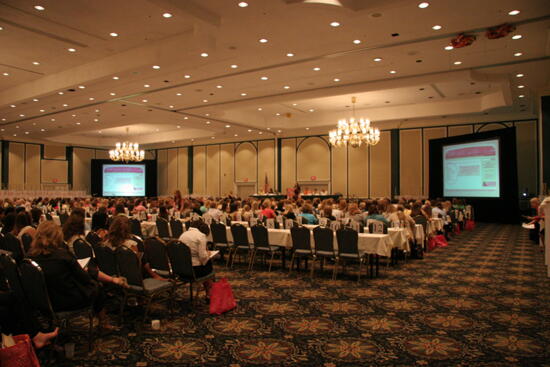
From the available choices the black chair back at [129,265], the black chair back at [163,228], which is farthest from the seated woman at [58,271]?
the black chair back at [163,228]

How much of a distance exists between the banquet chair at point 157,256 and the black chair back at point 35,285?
1.50 metres

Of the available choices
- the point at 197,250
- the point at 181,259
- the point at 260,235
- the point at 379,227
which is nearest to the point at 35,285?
the point at 181,259

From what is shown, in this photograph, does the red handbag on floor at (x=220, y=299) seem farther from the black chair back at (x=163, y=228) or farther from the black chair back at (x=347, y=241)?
the black chair back at (x=163, y=228)

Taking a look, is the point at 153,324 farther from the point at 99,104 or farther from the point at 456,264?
the point at 99,104

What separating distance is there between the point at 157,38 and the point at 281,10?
11.4 feet

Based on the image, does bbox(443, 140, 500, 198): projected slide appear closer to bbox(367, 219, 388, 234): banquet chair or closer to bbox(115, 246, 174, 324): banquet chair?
bbox(367, 219, 388, 234): banquet chair

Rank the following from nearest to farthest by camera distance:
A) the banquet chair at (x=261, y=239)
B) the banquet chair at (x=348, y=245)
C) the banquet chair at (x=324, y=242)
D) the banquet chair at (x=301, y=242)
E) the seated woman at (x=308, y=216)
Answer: the banquet chair at (x=348, y=245) → the banquet chair at (x=324, y=242) → the banquet chair at (x=301, y=242) → the banquet chair at (x=261, y=239) → the seated woman at (x=308, y=216)

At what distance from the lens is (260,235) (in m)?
7.21

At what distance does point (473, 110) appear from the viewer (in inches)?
609

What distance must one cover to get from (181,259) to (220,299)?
0.67 meters

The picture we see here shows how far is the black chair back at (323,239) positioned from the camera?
659 cm

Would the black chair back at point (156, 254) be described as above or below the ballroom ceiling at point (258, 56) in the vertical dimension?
Answer: below

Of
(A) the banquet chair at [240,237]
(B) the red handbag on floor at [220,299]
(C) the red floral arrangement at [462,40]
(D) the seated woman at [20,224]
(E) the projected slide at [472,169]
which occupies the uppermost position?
(C) the red floral arrangement at [462,40]

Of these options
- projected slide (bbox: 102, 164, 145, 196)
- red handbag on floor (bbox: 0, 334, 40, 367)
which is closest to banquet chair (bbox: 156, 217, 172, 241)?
red handbag on floor (bbox: 0, 334, 40, 367)
